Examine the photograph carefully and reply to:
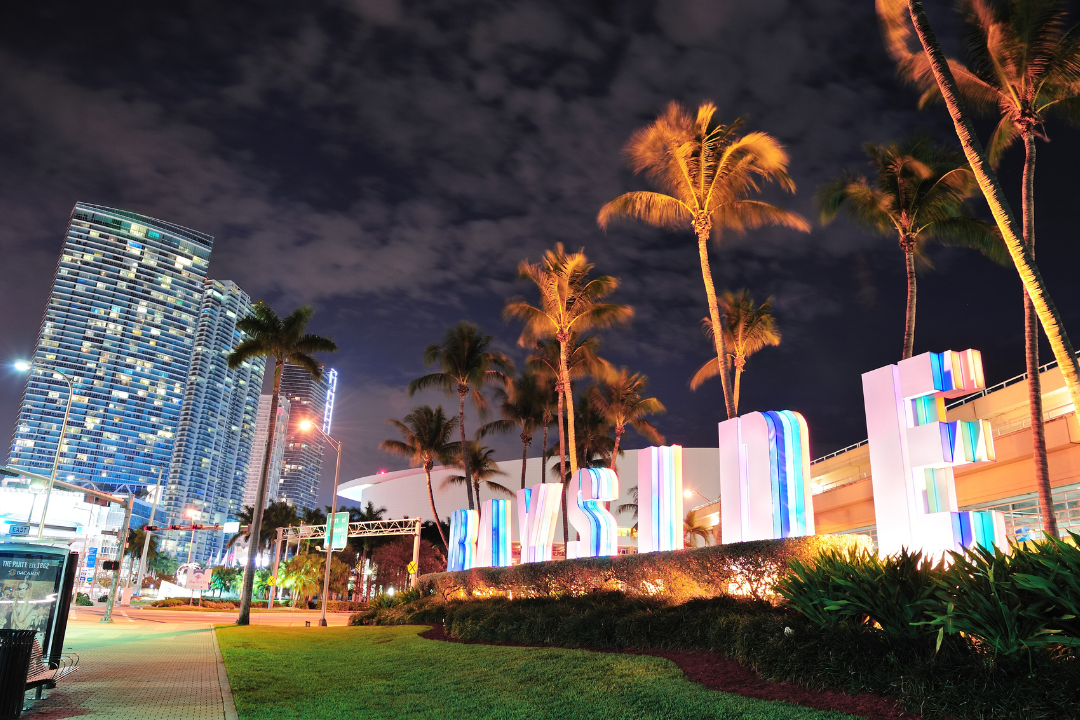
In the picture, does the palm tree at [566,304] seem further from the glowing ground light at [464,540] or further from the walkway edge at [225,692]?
the walkway edge at [225,692]

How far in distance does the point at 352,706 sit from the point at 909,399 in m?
10.1

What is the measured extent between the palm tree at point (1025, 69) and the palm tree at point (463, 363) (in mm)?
29248

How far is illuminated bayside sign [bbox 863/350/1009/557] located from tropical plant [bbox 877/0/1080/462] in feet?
8.02

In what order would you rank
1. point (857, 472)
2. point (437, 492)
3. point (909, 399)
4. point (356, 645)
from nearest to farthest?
point (909, 399) < point (356, 645) < point (857, 472) < point (437, 492)

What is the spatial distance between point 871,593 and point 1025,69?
500 inches

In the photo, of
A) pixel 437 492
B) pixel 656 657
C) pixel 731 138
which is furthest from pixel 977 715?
pixel 437 492

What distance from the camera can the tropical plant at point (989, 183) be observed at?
12.6 metres

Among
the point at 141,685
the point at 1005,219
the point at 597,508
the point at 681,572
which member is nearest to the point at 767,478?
the point at 681,572

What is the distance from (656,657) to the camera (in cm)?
1210

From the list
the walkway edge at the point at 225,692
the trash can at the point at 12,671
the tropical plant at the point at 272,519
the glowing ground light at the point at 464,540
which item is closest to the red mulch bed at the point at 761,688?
the walkway edge at the point at 225,692

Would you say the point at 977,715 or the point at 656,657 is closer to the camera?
the point at 977,715

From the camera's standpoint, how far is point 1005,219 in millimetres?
12914

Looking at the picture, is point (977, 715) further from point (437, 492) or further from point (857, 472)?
point (437, 492)

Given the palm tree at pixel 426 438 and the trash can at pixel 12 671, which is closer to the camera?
the trash can at pixel 12 671
